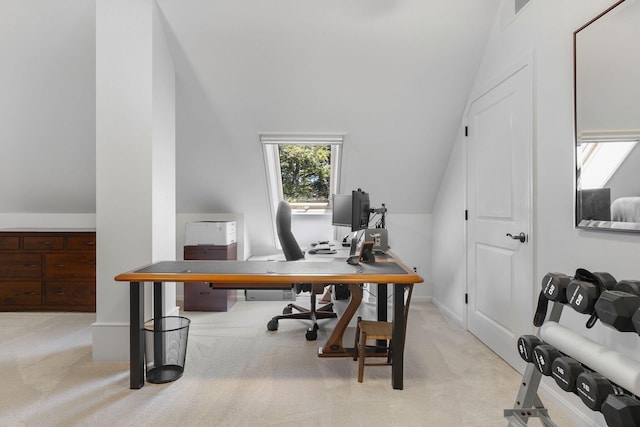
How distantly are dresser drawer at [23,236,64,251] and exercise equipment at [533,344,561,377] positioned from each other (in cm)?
445

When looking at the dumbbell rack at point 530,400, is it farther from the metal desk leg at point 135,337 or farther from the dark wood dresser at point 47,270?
the dark wood dresser at point 47,270

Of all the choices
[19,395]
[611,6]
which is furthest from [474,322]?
[19,395]

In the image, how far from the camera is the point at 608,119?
1690mm

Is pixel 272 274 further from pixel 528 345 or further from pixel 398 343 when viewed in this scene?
pixel 528 345

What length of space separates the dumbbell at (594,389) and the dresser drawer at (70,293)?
4337mm

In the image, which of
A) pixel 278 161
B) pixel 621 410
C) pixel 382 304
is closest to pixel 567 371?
pixel 621 410

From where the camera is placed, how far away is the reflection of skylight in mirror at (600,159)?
1.61m

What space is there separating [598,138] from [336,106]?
2.23 meters

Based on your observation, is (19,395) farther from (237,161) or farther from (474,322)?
(474,322)

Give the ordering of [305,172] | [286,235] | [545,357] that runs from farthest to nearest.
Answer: [305,172] → [286,235] → [545,357]

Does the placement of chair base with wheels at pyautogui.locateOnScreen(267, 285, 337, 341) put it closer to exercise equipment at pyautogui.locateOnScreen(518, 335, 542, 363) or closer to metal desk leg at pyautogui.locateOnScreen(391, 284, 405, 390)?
metal desk leg at pyautogui.locateOnScreen(391, 284, 405, 390)

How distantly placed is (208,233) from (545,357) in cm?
340

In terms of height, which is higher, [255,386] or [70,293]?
[70,293]

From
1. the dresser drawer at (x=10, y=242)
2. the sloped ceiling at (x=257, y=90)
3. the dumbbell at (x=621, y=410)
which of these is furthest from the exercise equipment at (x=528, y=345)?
the dresser drawer at (x=10, y=242)
